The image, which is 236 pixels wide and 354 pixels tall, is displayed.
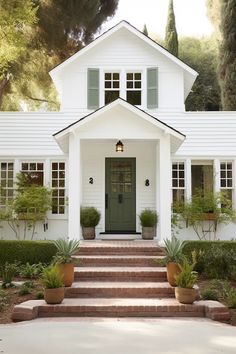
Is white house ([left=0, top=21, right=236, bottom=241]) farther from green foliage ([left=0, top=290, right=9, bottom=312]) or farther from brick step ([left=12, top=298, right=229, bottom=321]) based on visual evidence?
brick step ([left=12, top=298, right=229, bottom=321])

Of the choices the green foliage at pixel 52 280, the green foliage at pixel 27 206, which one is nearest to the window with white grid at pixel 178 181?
the green foliage at pixel 27 206

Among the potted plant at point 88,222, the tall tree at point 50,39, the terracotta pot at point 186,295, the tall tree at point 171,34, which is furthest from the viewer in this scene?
the tall tree at point 171,34

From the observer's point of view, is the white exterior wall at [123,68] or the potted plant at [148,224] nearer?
the potted plant at [148,224]

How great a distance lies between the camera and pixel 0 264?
36.8 feet

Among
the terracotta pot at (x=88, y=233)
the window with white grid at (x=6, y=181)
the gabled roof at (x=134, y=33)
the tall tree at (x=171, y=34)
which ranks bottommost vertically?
the terracotta pot at (x=88, y=233)

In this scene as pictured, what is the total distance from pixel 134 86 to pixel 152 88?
29.9 inches

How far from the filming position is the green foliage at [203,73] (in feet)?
109

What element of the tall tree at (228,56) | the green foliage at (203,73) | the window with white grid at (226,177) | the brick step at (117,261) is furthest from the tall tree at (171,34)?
the brick step at (117,261)

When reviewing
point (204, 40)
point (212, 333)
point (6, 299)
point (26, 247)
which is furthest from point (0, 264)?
point (204, 40)

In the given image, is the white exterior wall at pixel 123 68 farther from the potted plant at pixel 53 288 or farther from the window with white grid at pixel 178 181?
the potted plant at pixel 53 288

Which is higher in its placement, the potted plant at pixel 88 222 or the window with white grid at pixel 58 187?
the window with white grid at pixel 58 187

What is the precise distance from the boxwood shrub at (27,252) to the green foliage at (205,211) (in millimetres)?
4877

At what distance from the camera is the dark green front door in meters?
14.1

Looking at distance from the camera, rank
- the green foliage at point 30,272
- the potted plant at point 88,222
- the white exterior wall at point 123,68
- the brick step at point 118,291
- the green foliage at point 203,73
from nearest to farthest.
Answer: the brick step at point 118,291 → the green foliage at point 30,272 → the potted plant at point 88,222 → the white exterior wall at point 123,68 → the green foliage at point 203,73
